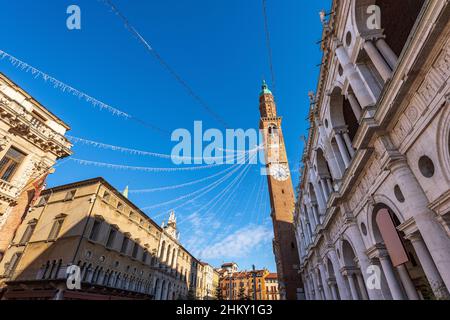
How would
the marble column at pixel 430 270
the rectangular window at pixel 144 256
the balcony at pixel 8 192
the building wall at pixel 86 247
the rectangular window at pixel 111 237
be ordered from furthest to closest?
the rectangular window at pixel 144 256 < the rectangular window at pixel 111 237 < the building wall at pixel 86 247 < the balcony at pixel 8 192 < the marble column at pixel 430 270

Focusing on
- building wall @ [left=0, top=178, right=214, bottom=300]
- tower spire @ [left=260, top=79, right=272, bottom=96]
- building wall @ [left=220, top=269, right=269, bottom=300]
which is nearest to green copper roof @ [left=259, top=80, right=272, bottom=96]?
tower spire @ [left=260, top=79, right=272, bottom=96]

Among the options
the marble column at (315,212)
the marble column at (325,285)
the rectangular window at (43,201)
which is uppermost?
the rectangular window at (43,201)

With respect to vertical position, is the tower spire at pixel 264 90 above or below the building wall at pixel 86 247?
above

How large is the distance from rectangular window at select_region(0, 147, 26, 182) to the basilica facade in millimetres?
18911

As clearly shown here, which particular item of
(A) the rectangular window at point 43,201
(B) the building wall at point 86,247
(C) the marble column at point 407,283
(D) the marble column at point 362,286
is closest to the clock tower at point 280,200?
(B) the building wall at point 86,247

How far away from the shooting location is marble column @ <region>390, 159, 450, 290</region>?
6590mm

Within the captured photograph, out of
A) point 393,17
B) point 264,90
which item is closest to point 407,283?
point 393,17

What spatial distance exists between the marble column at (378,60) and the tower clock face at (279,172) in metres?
34.6

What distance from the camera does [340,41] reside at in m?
12.8

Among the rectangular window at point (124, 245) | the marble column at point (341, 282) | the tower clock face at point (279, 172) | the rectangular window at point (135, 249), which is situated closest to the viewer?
the marble column at point (341, 282)

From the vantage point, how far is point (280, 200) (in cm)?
4109

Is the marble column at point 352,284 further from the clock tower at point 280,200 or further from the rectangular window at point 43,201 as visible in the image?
the rectangular window at point 43,201

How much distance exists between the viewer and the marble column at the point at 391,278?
31.0 ft

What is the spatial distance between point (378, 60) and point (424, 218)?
21.2ft
